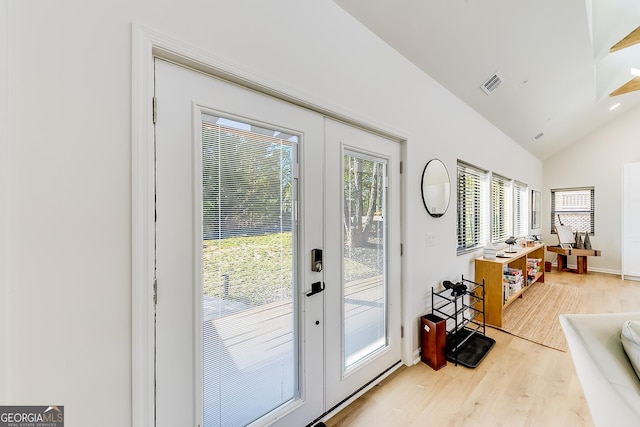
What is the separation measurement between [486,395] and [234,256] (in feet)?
6.88

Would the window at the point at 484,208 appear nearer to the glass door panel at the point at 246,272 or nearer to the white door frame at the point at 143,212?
the glass door panel at the point at 246,272

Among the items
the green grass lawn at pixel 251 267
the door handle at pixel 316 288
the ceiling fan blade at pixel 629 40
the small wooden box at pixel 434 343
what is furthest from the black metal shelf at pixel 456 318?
the ceiling fan blade at pixel 629 40

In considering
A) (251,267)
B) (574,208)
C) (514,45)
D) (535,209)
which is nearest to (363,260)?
(251,267)

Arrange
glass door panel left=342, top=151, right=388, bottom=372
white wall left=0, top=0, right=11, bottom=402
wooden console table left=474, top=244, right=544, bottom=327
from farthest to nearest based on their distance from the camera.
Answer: wooden console table left=474, top=244, right=544, bottom=327 < glass door panel left=342, top=151, right=388, bottom=372 < white wall left=0, top=0, right=11, bottom=402

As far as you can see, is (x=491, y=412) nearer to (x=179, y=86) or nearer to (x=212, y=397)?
(x=212, y=397)

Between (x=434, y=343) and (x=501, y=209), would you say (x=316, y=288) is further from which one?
(x=501, y=209)

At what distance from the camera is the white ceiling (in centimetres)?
179

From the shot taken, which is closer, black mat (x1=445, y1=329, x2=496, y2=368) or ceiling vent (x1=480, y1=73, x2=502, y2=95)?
black mat (x1=445, y1=329, x2=496, y2=368)

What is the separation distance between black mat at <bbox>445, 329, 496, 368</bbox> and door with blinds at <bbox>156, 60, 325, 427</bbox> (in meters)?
1.42

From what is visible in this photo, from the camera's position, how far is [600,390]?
103 cm

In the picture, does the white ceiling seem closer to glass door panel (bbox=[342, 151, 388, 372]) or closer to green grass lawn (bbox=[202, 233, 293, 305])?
glass door panel (bbox=[342, 151, 388, 372])

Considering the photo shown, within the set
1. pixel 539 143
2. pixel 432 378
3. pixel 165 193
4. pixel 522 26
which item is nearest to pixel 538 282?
pixel 539 143

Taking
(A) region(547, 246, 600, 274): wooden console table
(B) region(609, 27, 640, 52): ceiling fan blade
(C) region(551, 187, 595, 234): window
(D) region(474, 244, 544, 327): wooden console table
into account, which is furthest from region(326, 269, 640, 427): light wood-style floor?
(C) region(551, 187, 595, 234): window

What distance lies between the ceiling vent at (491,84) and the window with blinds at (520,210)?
2641 mm
